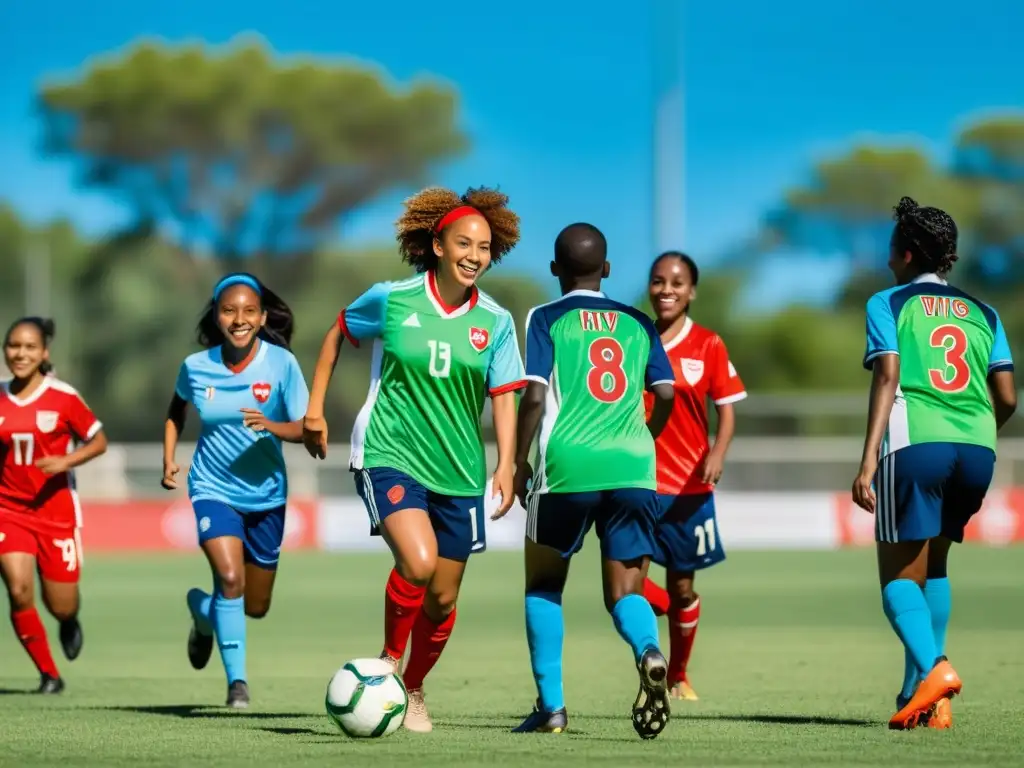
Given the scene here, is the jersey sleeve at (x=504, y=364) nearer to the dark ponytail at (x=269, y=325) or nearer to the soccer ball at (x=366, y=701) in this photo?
the soccer ball at (x=366, y=701)

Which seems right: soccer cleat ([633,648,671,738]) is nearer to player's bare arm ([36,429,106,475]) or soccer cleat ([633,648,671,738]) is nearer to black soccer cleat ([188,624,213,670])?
black soccer cleat ([188,624,213,670])

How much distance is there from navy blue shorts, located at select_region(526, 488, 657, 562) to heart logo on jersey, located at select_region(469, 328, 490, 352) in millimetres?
704

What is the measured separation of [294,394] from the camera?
9.79 m

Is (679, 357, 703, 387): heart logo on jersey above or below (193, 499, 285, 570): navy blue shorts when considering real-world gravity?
above

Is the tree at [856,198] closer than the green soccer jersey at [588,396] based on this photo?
No

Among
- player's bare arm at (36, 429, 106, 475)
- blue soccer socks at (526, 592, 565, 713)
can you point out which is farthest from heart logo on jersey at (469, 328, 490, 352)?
player's bare arm at (36, 429, 106, 475)

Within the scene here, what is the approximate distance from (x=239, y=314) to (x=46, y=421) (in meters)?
1.89

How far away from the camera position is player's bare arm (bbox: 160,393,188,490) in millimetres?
9820

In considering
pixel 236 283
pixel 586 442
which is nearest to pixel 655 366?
pixel 586 442

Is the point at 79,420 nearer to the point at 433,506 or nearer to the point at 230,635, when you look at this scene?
the point at 230,635

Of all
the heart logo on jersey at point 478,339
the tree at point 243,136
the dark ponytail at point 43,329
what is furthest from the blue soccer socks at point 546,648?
the tree at point 243,136

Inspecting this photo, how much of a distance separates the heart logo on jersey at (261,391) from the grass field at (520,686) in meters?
1.59

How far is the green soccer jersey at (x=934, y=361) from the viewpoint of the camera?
7.96 metres

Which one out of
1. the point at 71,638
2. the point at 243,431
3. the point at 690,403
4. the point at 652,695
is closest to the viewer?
the point at 652,695
